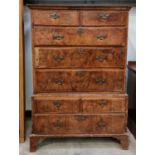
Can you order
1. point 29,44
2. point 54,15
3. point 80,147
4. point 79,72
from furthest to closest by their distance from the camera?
point 29,44 → point 80,147 → point 79,72 → point 54,15

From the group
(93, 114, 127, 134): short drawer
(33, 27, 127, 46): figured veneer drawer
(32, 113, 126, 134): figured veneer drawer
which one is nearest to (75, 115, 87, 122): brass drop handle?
(32, 113, 126, 134): figured veneer drawer

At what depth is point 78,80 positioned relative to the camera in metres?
2.26

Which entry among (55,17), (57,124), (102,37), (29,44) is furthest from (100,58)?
(29,44)

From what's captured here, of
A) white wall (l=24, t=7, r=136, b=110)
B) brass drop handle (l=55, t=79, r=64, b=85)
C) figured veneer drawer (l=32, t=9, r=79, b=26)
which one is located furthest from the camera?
white wall (l=24, t=7, r=136, b=110)

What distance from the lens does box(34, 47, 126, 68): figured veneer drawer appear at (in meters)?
2.20

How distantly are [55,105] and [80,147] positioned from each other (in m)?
0.47

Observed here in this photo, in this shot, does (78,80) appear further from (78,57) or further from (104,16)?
(104,16)

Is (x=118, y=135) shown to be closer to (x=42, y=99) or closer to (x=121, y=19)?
(x=42, y=99)

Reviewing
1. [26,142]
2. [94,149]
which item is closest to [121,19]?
[94,149]

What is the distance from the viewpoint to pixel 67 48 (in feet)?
7.23

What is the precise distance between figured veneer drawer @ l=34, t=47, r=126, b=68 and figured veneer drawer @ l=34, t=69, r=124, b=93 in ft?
0.17

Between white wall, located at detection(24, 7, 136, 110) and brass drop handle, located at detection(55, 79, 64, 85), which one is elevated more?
white wall, located at detection(24, 7, 136, 110)

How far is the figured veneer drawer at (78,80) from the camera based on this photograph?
223cm

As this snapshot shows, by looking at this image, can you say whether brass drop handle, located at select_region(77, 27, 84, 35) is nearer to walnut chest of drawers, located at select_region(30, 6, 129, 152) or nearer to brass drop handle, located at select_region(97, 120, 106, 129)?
walnut chest of drawers, located at select_region(30, 6, 129, 152)
